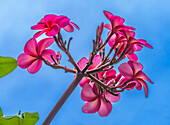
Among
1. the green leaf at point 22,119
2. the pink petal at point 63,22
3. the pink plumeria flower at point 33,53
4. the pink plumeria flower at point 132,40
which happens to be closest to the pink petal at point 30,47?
the pink plumeria flower at point 33,53

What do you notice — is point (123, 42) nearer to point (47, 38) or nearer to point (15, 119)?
point (47, 38)

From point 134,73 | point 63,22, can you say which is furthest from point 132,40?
point 63,22

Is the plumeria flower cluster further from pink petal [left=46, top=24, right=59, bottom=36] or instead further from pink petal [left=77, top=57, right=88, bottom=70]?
pink petal [left=77, top=57, right=88, bottom=70]

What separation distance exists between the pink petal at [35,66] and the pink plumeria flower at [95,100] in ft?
0.66

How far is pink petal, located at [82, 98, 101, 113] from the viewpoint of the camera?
0.85m

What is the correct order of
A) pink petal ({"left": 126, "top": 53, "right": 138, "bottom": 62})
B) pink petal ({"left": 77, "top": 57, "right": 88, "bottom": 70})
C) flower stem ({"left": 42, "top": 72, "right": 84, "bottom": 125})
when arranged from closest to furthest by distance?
flower stem ({"left": 42, "top": 72, "right": 84, "bottom": 125}) → pink petal ({"left": 126, "top": 53, "right": 138, "bottom": 62}) → pink petal ({"left": 77, "top": 57, "right": 88, "bottom": 70})

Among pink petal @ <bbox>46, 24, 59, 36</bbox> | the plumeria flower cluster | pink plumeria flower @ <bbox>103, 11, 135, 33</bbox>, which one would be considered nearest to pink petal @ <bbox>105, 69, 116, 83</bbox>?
the plumeria flower cluster

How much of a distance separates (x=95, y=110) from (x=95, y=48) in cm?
27

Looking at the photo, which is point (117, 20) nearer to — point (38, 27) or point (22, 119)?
point (38, 27)

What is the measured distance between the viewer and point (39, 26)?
2.62 feet

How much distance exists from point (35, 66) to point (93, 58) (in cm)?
27

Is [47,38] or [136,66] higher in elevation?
[47,38]

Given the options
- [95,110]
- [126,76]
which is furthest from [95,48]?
[95,110]

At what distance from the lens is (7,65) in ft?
2.84
